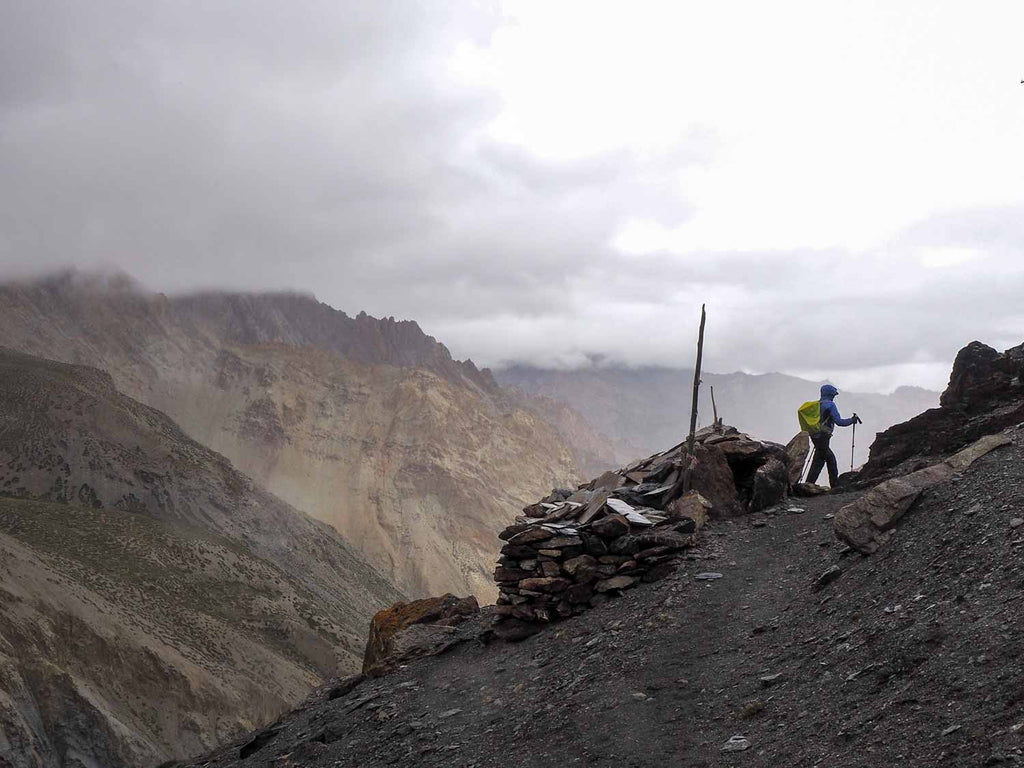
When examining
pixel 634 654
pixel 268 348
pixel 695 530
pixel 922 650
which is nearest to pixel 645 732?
pixel 634 654

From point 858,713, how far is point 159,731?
1635 inches

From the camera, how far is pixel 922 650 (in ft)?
27.4

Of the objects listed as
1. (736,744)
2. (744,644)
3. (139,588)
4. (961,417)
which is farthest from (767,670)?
(139,588)

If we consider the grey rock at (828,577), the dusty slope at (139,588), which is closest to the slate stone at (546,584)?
the grey rock at (828,577)

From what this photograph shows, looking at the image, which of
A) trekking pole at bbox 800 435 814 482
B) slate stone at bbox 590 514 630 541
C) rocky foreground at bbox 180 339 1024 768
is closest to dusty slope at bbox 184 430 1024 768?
rocky foreground at bbox 180 339 1024 768

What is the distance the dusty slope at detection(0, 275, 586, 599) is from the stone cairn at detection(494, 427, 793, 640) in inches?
3997

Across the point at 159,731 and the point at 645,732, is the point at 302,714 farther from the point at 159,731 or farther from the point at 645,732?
the point at 159,731

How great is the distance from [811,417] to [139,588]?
147 feet

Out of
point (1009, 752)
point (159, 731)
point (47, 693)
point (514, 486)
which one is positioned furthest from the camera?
point (514, 486)

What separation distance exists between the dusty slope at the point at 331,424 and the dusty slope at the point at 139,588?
3602 cm

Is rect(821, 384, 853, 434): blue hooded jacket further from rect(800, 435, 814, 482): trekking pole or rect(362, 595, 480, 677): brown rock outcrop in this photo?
rect(362, 595, 480, 677): brown rock outcrop

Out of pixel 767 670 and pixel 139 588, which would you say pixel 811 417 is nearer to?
pixel 767 670

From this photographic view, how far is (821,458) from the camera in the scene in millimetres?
16828

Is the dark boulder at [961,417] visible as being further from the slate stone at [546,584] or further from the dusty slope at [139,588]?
the dusty slope at [139,588]
